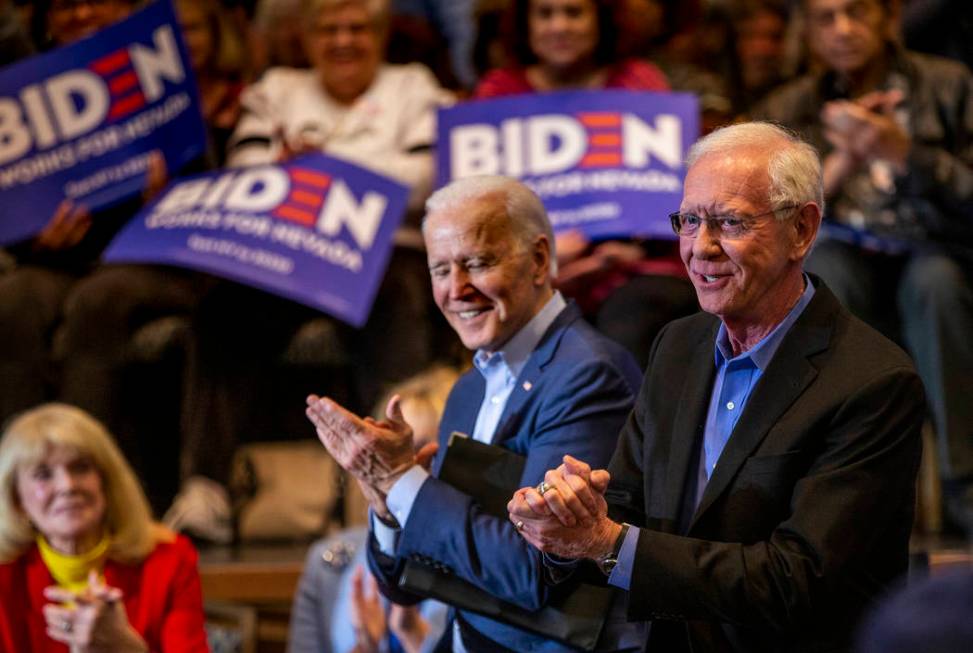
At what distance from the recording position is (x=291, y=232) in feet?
13.9

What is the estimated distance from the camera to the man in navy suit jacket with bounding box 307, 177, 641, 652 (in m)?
2.47

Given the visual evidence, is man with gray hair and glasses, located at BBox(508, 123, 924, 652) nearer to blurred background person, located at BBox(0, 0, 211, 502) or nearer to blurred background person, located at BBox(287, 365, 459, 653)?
blurred background person, located at BBox(287, 365, 459, 653)

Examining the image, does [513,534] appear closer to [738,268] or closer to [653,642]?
[653,642]

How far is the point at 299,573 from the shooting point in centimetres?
407

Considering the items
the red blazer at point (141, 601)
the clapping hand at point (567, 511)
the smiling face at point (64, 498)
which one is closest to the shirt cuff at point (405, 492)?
the clapping hand at point (567, 511)

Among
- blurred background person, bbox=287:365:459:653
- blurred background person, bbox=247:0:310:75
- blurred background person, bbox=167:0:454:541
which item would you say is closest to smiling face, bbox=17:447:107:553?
blurred background person, bbox=287:365:459:653

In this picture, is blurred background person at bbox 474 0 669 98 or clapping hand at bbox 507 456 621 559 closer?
clapping hand at bbox 507 456 621 559

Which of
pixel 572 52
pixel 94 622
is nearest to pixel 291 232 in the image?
pixel 572 52

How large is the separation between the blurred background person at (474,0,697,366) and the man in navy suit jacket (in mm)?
977

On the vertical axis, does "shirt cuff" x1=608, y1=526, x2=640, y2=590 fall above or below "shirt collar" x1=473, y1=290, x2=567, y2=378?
below

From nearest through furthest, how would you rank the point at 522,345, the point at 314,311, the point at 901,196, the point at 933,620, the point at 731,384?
the point at 933,620, the point at 731,384, the point at 522,345, the point at 901,196, the point at 314,311

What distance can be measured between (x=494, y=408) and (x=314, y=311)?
74.7 inches

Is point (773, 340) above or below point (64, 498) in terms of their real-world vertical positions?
above

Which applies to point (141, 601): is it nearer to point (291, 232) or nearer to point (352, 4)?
point (291, 232)
